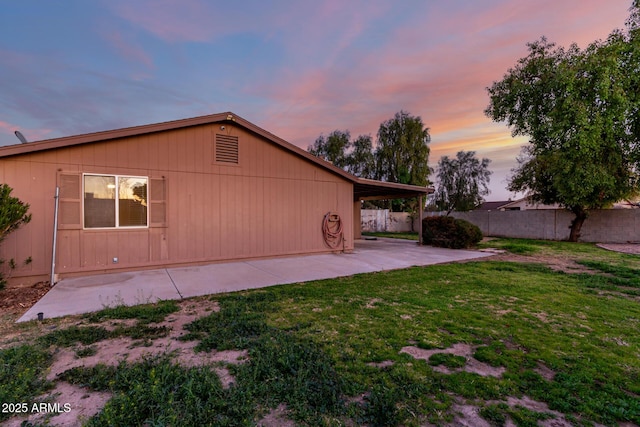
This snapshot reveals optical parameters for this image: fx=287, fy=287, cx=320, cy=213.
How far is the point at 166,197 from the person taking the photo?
6.64 metres

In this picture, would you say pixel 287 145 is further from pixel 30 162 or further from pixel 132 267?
pixel 30 162

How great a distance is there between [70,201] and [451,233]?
11.2m

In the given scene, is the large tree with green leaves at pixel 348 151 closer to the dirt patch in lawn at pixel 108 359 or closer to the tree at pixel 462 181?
the tree at pixel 462 181

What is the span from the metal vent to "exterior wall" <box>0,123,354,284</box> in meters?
0.13

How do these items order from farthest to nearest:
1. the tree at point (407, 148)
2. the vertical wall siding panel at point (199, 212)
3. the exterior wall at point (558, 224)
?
the tree at point (407, 148) → the exterior wall at point (558, 224) → the vertical wall siding panel at point (199, 212)

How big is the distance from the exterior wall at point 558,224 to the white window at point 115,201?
54.3 ft

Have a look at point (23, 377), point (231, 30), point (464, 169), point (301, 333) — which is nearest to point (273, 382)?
point (301, 333)

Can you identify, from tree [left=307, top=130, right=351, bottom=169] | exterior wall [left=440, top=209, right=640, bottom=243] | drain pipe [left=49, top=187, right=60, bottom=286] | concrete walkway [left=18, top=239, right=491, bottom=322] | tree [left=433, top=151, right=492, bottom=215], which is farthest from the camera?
tree [left=307, top=130, right=351, bottom=169]

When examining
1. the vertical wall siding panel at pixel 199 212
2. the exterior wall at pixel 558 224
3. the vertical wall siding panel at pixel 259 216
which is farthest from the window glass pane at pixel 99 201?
the exterior wall at pixel 558 224

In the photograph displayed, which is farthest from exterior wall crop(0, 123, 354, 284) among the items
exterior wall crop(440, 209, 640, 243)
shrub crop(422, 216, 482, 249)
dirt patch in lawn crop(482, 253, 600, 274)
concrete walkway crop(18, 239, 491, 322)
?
exterior wall crop(440, 209, 640, 243)

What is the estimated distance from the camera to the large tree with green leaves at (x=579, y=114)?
30.9 ft

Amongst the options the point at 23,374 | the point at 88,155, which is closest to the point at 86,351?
the point at 23,374

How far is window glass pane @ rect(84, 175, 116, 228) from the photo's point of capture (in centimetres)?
591

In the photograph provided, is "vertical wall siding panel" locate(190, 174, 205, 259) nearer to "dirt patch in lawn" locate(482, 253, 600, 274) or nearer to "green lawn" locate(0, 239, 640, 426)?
"green lawn" locate(0, 239, 640, 426)
